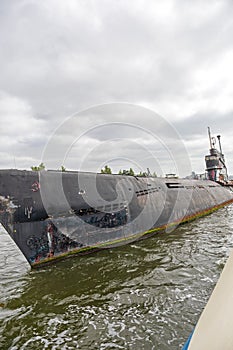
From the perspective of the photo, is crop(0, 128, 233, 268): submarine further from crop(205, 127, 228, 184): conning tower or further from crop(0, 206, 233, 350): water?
crop(205, 127, 228, 184): conning tower

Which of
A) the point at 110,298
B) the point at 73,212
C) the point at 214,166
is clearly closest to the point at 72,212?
the point at 73,212

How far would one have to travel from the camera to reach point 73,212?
6949 millimetres

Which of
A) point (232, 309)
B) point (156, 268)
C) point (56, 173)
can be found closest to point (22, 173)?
point (56, 173)

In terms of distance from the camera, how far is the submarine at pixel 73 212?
6016 mm

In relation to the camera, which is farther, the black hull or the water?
the black hull

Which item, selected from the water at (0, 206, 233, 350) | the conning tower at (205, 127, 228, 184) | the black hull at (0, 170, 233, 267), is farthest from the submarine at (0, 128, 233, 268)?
the conning tower at (205, 127, 228, 184)

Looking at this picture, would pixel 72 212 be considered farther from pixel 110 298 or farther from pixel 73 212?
pixel 110 298

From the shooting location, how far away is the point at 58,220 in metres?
6.55

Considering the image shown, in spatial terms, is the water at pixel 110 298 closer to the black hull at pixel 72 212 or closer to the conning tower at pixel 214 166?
the black hull at pixel 72 212

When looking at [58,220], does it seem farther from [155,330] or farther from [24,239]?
[155,330]

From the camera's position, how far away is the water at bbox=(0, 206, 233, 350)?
331 centimetres

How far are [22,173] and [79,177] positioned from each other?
181 centimetres

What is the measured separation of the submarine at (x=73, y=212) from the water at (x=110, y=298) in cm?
49

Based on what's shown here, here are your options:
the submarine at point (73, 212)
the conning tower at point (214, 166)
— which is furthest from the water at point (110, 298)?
the conning tower at point (214, 166)
